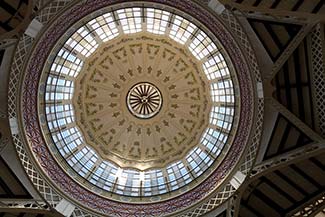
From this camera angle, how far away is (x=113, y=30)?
29734mm

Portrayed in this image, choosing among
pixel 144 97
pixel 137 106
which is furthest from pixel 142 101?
pixel 137 106

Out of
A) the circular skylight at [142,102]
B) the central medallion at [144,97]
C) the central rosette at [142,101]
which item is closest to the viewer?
the circular skylight at [142,102]

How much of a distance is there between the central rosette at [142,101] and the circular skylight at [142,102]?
0.09m

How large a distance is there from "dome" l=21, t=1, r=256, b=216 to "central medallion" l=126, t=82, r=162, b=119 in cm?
8

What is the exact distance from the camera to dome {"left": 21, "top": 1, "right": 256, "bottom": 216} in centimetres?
2305

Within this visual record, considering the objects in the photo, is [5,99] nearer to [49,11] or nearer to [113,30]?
[49,11]

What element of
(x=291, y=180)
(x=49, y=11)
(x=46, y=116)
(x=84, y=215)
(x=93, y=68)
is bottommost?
(x=84, y=215)

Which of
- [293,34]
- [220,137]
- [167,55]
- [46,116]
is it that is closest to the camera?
A: [293,34]

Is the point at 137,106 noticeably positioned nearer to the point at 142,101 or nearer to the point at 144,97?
the point at 142,101

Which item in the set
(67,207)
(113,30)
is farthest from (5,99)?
(113,30)

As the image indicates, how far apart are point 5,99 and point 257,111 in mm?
12247

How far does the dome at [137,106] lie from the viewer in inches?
907

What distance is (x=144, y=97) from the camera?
108 feet

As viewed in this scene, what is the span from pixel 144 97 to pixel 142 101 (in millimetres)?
351
